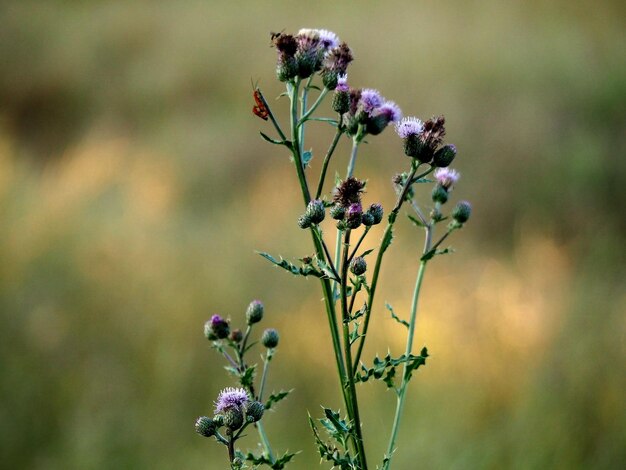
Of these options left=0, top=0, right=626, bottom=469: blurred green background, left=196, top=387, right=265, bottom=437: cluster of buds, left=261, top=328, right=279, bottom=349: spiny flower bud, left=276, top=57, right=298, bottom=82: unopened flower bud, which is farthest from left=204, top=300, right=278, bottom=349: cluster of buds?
left=0, top=0, right=626, bottom=469: blurred green background

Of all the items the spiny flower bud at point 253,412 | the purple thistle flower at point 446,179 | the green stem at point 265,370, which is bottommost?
the spiny flower bud at point 253,412

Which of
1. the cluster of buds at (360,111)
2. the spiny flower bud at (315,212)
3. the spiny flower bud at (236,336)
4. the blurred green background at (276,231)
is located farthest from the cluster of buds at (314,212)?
the blurred green background at (276,231)

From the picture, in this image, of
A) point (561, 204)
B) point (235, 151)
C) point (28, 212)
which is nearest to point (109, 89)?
point (235, 151)

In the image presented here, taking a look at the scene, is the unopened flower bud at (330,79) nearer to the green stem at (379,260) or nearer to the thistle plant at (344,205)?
the thistle plant at (344,205)

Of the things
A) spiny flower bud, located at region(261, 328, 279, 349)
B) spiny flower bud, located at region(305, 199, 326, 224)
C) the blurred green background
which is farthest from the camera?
the blurred green background

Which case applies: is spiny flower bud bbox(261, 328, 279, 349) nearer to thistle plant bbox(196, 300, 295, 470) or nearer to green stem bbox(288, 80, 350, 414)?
thistle plant bbox(196, 300, 295, 470)

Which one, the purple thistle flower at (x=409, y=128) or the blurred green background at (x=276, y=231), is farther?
the blurred green background at (x=276, y=231)

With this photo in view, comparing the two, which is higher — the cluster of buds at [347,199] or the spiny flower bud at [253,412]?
the cluster of buds at [347,199]
